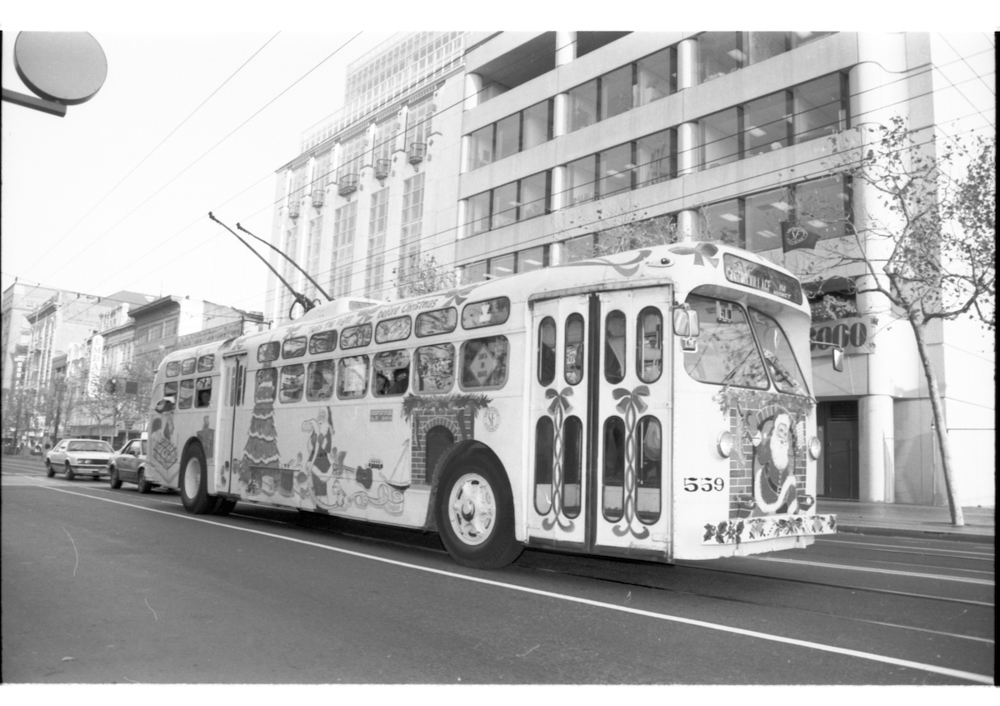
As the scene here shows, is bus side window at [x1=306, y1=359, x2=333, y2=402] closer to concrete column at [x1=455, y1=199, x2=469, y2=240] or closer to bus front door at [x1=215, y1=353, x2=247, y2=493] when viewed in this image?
bus front door at [x1=215, y1=353, x2=247, y2=493]

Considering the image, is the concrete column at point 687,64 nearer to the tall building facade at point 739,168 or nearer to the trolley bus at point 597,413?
the tall building facade at point 739,168

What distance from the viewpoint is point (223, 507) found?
13523mm

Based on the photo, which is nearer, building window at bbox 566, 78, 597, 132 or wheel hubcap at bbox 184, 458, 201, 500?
wheel hubcap at bbox 184, 458, 201, 500

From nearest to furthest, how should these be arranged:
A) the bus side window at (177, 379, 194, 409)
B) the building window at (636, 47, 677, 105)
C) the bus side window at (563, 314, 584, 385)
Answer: the bus side window at (563, 314, 584, 385), the bus side window at (177, 379, 194, 409), the building window at (636, 47, 677, 105)

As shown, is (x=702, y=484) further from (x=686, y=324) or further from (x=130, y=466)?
(x=130, y=466)

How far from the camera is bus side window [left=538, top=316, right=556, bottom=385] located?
24.9ft

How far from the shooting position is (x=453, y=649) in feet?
16.1

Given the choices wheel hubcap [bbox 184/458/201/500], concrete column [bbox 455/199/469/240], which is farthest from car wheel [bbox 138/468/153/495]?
concrete column [bbox 455/199/469/240]

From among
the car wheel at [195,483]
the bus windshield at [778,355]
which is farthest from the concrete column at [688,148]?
the bus windshield at [778,355]

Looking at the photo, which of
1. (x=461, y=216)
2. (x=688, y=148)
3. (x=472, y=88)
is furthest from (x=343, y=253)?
(x=461, y=216)

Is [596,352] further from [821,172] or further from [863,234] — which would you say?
[821,172]

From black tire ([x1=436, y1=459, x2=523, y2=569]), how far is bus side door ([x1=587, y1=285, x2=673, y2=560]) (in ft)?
3.32

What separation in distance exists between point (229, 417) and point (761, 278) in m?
8.56

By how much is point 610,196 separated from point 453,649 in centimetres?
2420
